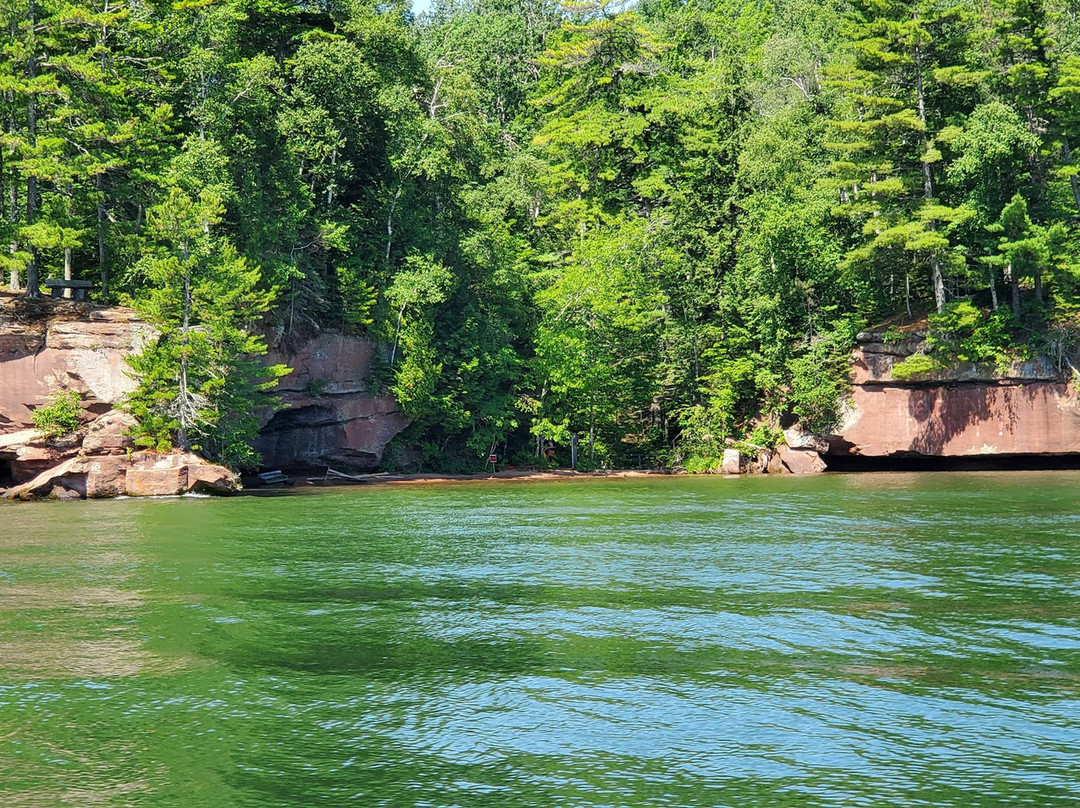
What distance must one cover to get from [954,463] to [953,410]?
3350 millimetres

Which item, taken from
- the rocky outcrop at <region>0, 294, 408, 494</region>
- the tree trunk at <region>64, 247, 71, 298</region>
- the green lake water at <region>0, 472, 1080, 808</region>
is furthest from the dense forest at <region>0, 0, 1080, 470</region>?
the green lake water at <region>0, 472, 1080, 808</region>

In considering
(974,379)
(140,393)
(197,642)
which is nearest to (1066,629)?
(197,642)

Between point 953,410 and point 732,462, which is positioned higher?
point 953,410

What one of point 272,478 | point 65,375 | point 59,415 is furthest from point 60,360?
point 272,478

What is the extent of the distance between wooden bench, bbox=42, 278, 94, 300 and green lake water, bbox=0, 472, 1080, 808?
1942 cm

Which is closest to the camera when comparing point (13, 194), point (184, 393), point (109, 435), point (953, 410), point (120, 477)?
point (120, 477)

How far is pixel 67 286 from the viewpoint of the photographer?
34.9 metres

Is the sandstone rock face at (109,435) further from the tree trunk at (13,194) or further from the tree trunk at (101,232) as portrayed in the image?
the tree trunk at (13,194)

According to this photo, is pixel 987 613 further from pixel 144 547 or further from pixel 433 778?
pixel 144 547

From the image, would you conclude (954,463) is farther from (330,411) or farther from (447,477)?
(330,411)

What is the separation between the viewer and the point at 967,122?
132 ft

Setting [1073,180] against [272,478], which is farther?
[1073,180]

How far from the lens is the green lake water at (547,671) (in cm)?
614

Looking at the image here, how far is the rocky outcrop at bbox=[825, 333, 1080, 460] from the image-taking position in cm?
3941
